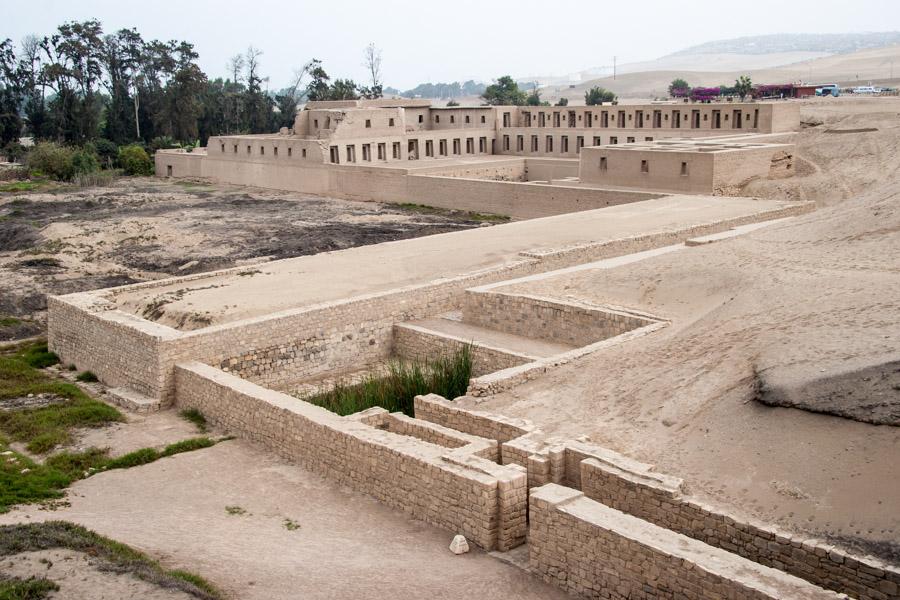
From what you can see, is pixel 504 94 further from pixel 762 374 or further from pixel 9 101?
pixel 762 374

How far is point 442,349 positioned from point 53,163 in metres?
33.2

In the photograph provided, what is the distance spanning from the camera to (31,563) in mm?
6777

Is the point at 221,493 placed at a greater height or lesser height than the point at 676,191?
lesser

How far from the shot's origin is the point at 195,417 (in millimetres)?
11844

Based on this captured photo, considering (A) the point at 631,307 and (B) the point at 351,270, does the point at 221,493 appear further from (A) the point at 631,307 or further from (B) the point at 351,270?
(B) the point at 351,270

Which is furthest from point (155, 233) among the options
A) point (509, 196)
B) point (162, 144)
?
point (162, 144)

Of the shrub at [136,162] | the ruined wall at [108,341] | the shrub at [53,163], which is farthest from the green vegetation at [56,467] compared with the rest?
the shrub at [136,162]

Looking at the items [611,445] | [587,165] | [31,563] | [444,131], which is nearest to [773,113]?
[587,165]

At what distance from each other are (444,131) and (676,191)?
16526 mm

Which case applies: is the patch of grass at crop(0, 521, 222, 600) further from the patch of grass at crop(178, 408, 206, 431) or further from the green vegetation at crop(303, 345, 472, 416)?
the green vegetation at crop(303, 345, 472, 416)

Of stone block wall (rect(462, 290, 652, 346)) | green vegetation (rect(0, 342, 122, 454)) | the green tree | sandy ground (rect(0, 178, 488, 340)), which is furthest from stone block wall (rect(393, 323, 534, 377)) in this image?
the green tree

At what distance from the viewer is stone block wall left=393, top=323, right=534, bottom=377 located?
12.7m

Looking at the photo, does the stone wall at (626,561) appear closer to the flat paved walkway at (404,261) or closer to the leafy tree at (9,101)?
the flat paved walkway at (404,261)

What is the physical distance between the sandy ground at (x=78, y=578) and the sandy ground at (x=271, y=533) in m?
0.05
